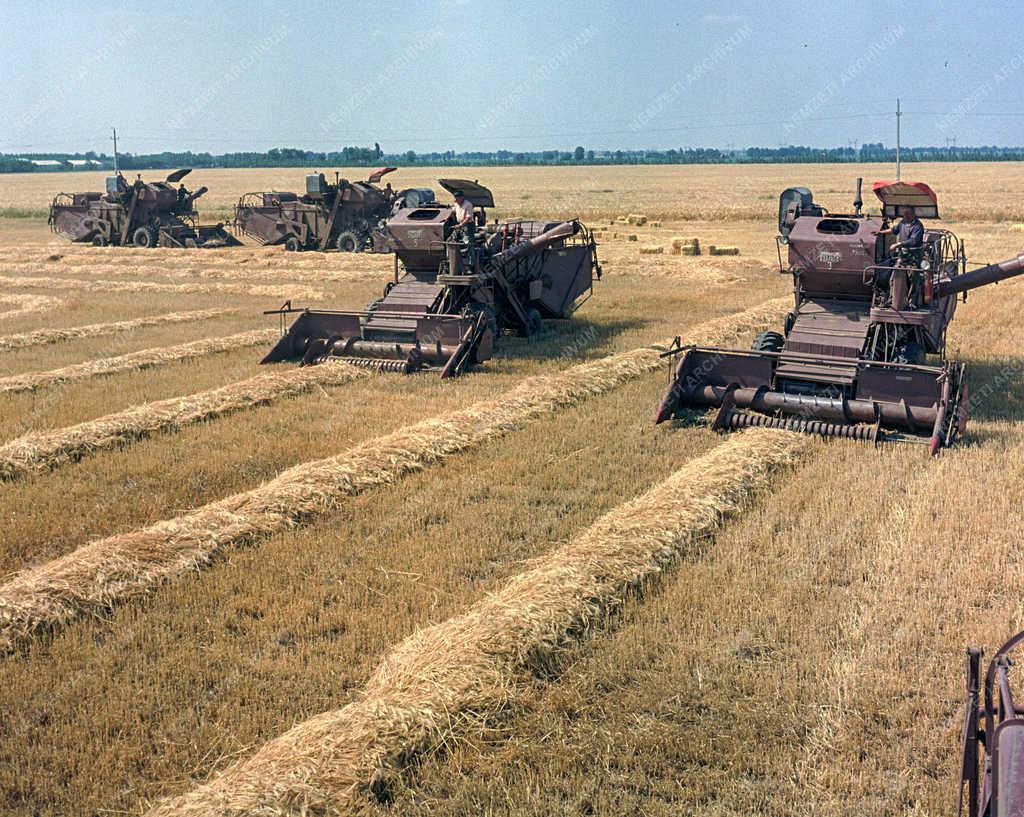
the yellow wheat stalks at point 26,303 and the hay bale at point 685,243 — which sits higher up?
the hay bale at point 685,243

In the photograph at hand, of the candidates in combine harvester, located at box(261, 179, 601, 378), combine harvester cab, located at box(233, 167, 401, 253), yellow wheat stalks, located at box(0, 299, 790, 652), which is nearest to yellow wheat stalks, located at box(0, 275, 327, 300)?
combine harvester, located at box(261, 179, 601, 378)

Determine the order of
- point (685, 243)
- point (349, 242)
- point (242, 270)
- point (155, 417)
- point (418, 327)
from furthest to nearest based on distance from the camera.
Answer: point (349, 242) → point (685, 243) → point (242, 270) → point (418, 327) → point (155, 417)

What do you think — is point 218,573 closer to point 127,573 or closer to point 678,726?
point 127,573

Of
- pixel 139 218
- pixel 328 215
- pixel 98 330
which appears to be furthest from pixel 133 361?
pixel 139 218

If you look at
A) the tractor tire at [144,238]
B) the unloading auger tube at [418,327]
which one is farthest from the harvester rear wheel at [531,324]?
the tractor tire at [144,238]

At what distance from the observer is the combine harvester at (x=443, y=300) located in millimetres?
14086

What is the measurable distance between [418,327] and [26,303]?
1238cm

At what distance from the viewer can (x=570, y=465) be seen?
9.51 m

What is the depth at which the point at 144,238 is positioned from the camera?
122 ft

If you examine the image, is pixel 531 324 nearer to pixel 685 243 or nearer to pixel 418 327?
pixel 418 327

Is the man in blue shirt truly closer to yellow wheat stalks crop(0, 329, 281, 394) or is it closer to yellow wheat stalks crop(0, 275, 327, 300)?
yellow wheat stalks crop(0, 329, 281, 394)

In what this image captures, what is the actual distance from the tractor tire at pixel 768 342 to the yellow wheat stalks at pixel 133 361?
8.46 metres

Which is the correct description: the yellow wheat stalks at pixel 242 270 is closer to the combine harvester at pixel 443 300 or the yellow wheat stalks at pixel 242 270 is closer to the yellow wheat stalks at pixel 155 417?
the combine harvester at pixel 443 300

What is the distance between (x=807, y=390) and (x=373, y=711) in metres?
7.43
